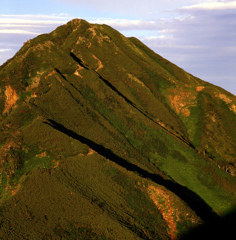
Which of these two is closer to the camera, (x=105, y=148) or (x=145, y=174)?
(x=145, y=174)

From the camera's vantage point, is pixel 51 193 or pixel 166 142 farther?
pixel 166 142

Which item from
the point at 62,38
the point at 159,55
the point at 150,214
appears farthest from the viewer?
the point at 159,55

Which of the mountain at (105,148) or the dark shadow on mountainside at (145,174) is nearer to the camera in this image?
the mountain at (105,148)

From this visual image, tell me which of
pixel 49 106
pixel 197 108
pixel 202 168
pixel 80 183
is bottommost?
pixel 80 183

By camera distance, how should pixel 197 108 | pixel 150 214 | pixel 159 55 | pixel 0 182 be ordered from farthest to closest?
pixel 159 55 → pixel 197 108 → pixel 0 182 → pixel 150 214

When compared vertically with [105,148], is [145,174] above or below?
below

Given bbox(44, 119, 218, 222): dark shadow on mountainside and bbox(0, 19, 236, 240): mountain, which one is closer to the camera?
bbox(0, 19, 236, 240): mountain

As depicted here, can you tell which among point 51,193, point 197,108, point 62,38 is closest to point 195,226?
point 51,193

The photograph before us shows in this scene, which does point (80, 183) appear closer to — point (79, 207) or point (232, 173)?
point (79, 207)
